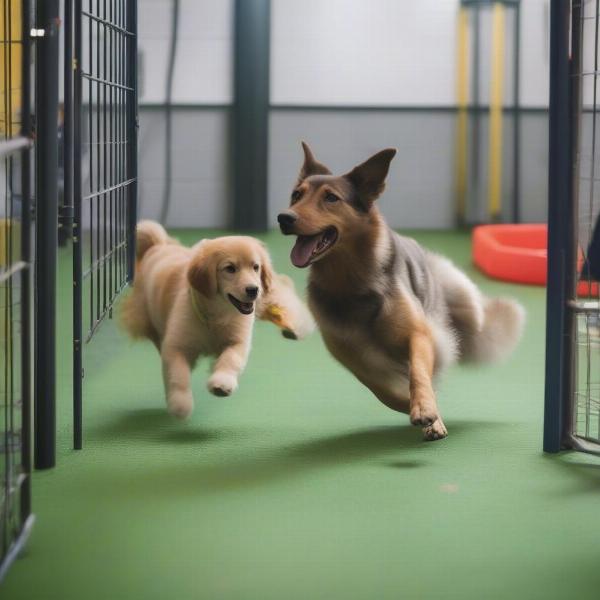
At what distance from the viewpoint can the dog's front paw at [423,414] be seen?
9.05ft

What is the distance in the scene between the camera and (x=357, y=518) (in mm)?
2350

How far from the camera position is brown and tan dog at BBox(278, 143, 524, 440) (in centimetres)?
291

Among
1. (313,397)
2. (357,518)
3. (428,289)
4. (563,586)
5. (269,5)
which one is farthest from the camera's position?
(269,5)

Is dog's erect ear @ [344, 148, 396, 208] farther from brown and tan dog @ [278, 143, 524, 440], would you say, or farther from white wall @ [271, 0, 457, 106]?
white wall @ [271, 0, 457, 106]

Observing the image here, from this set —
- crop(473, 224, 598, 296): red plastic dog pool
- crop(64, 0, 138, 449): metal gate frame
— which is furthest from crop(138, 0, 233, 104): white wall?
crop(64, 0, 138, 449): metal gate frame

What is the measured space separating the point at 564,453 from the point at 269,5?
5.90 metres

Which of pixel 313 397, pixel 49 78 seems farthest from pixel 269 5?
pixel 49 78

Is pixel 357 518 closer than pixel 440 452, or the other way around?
pixel 357 518

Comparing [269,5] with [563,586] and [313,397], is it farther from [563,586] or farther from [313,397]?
[563,586]

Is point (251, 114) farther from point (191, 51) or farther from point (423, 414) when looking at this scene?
point (423, 414)

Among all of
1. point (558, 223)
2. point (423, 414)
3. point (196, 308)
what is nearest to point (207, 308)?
point (196, 308)

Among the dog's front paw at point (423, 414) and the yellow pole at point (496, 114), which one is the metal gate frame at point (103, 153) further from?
the yellow pole at point (496, 114)

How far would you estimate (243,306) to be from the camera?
3082mm

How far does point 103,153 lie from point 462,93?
5340 mm
